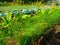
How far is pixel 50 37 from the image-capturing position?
14.2 ft

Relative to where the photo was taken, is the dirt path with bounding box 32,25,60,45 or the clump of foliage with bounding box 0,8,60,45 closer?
the clump of foliage with bounding box 0,8,60,45

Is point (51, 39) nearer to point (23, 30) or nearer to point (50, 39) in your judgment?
point (50, 39)

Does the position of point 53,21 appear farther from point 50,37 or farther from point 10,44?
point 10,44

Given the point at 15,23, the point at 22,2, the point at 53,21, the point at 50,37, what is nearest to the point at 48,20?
the point at 53,21

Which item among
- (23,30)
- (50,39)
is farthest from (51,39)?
(23,30)

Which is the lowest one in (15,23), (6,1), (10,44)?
(6,1)

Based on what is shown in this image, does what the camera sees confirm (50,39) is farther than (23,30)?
Yes

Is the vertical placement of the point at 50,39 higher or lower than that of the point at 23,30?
lower

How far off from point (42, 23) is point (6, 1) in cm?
1333

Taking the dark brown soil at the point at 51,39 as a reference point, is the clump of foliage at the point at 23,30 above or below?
above

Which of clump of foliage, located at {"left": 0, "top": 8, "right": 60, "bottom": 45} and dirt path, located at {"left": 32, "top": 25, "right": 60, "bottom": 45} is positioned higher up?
clump of foliage, located at {"left": 0, "top": 8, "right": 60, "bottom": 45}

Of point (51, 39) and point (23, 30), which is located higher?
point (23, 30)

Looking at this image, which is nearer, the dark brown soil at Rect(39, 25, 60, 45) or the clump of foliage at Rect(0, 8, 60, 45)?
the clump of foliage at Rect(0, 8, 60, 45)

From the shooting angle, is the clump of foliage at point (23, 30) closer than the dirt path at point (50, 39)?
Yes
